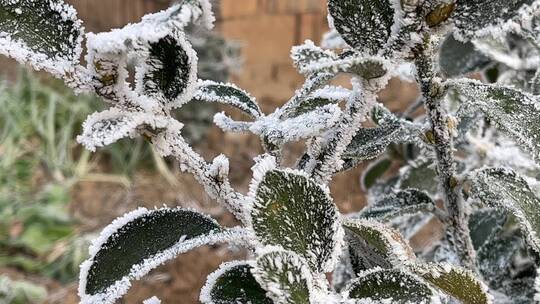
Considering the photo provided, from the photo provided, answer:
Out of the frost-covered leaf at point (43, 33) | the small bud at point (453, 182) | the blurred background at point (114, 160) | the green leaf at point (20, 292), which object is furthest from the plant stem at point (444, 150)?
the green leaf at point (20, 292)

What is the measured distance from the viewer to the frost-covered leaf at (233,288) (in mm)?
536

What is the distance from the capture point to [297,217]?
1.52ft

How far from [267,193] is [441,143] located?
0.21 metres

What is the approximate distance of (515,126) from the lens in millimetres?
507

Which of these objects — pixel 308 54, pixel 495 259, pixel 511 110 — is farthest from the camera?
pixel 495 259

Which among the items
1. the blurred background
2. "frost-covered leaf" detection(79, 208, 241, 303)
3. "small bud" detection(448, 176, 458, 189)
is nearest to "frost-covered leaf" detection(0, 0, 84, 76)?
"frost-covered leaf" detection(79, 208, 241, 303)


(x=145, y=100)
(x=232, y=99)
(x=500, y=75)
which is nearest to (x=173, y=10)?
(x=145, y=100)

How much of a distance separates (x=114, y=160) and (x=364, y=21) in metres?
3.44

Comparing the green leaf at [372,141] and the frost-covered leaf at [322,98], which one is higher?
the frost-covered leaf at [322,98]

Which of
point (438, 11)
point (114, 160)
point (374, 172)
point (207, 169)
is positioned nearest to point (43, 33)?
point (207, 169)

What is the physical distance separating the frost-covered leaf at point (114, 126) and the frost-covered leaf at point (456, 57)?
49 centimetres

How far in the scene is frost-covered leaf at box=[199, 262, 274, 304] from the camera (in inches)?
21.1

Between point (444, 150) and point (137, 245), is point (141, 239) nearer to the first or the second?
point (137, 245)

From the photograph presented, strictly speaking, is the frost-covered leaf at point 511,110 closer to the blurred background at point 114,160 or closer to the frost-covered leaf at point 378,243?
the frost-covered leaf at point 378,243
